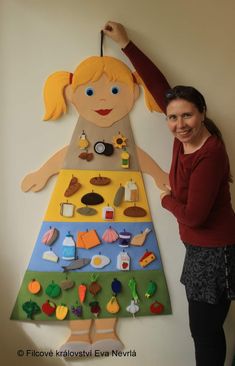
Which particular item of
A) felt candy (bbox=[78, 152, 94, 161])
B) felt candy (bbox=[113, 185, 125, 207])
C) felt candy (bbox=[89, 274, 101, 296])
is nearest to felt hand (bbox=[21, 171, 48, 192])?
felt candy (bbox=[78, 152, 94, 161])

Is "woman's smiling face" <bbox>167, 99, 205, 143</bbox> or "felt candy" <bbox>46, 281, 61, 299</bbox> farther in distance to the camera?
"felt candy" <bbox>46, 281, 61, 299</bbox>

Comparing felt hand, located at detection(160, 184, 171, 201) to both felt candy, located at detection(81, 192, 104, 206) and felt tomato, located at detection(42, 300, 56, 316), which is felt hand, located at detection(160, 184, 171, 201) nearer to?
felt candy, located at detection(81, 192, 104, 206)

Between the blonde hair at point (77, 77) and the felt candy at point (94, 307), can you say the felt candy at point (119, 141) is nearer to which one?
the blonde hair at point (77, 77)

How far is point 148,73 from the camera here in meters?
1.25

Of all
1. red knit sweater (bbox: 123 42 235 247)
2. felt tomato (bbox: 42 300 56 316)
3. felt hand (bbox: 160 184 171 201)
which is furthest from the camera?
felt tomato (bbox: 42 300 56 316)

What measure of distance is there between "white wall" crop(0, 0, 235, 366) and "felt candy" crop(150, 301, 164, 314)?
5 centimetres

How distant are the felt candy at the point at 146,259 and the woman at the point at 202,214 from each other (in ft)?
0.56

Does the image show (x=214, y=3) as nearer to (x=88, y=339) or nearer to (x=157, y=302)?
(x=157, y=302)

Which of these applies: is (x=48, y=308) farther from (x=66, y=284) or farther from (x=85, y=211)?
(x=85, y=211)

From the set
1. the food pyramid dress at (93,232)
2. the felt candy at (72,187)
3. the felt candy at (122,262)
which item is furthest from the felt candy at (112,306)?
the felt candy at (72,187)

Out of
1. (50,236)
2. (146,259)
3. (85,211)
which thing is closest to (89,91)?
(85,211)

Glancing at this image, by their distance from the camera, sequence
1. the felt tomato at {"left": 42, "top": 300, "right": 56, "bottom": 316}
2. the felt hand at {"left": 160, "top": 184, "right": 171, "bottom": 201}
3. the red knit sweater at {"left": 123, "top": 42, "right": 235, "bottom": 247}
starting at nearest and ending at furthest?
the red knit sweater at {"left": 123, "top": 42, "right": 235, "bottom": 247}
the felt hand at {"left": 160, "top": 184, "right": 171, "bottom": 201}
the felt tomato at {"left": 42, "top": 300, "right": 56, "bottom": 316}

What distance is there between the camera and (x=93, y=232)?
1.29m

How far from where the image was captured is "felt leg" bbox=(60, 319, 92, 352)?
1.30 metres
